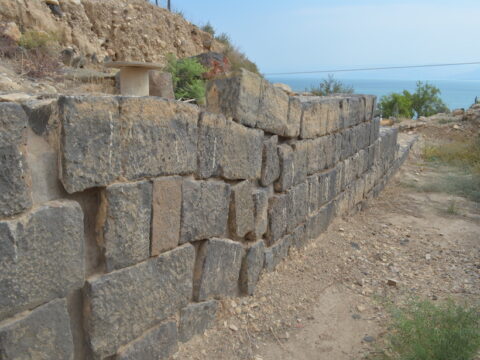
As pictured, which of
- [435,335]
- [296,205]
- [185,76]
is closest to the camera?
[435,335]

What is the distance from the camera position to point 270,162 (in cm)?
376

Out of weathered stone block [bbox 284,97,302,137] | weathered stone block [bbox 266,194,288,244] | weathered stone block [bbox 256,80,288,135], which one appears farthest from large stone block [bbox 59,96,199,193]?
weathered stone block [bbox 284,97,302,137]

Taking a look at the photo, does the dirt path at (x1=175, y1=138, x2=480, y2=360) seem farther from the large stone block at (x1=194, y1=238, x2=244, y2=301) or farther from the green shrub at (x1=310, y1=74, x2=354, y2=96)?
the green shrub at (x1=310, y1=74, x2=354, y2=96)

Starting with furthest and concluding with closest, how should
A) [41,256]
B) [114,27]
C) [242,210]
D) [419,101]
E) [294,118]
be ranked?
[419,101]
[114,27]
[294,118]
[242,210]
[41,256]

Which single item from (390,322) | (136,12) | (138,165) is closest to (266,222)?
(390,322)

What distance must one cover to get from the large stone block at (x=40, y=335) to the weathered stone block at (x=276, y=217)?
211 centimetres

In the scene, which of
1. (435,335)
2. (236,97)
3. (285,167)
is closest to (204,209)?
(236,97)

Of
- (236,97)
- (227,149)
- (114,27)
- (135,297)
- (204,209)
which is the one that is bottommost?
(135,297)

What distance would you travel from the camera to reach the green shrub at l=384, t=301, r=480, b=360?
2.72 m

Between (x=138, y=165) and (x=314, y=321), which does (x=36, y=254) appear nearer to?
(x=138, y=165)

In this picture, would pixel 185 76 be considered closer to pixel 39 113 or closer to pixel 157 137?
pixel 157 137

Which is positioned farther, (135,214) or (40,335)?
(135,214)

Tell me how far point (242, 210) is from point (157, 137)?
1.15 m

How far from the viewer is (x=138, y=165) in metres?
2.40
